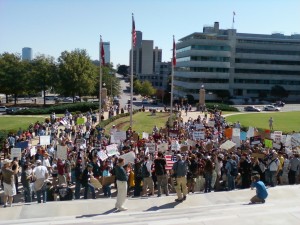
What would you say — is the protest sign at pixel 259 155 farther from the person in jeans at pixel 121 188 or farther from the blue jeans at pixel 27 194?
the blue jeans at pixel 27 194

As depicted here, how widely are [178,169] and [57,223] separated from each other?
4.51 metres

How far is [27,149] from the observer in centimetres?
2111

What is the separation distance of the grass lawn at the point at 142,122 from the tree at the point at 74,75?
24.9 m

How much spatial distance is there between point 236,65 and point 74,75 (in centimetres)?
4860

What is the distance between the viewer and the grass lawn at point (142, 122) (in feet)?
134

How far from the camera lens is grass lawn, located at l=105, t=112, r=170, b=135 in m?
40.8

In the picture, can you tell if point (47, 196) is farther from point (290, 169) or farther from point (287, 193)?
point (290, 169)

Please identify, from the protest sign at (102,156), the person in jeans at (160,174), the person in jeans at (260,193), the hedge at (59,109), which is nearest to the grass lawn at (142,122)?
the hedge at (59,109)

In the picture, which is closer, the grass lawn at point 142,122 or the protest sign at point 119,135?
the protest sign at point 119,135

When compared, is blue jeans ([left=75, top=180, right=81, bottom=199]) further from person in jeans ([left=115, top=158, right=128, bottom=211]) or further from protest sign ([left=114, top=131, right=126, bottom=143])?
protest sign ([left=114, top=131, right=126, bottom=143])

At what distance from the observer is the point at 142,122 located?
45.9 meters

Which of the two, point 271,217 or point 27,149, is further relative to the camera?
point 27,149

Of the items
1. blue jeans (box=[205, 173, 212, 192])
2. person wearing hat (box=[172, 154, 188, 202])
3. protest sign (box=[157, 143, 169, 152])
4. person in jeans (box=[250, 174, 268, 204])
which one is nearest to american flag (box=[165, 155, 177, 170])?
protest sign (box=[157, 143, 169, 152])

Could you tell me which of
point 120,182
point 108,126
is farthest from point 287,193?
point 108,126
